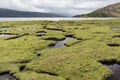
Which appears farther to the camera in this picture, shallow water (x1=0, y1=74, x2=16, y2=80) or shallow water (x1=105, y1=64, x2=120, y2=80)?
shallow water (x1=0, y1=74, x2=16, y2=80)

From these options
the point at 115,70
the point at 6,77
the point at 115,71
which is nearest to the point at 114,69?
the point at 115,70

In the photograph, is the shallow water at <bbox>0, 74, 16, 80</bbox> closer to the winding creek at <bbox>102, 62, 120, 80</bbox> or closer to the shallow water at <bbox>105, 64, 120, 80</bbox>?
the winding creek at <bbox>102, 62, 120, 80</bbox>

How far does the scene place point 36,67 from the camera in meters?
34.7

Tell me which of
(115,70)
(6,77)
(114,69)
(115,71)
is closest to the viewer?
(6,77)

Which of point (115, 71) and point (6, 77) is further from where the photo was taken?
point (115, 71)

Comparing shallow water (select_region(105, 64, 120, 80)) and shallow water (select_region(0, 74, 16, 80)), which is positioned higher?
shallow water (select_region(0, 74, 16, 80))

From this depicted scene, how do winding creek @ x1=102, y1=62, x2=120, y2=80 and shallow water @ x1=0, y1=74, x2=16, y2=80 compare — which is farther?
shallow water @ x1=0, y1=74, x2=16, y2=80

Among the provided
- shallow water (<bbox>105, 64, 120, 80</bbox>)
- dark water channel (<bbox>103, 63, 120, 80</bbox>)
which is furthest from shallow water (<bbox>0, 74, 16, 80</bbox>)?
shallow water (<bbox>105, 64, 120, 80</bbox>)

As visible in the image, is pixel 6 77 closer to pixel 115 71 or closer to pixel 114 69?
pixel 115 71

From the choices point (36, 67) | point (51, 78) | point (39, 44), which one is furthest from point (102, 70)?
point (39, 44)

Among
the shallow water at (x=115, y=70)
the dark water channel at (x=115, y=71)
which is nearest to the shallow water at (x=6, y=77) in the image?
the dark water channel at (x=115, y=71)

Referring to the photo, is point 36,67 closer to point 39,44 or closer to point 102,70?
point 102,70

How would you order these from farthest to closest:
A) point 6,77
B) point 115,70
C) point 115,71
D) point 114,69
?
point 114,69
point 115,70
point 115,71
point 6,77

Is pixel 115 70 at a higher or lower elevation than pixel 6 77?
lower
